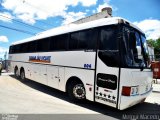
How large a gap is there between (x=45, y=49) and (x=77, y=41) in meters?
2.92

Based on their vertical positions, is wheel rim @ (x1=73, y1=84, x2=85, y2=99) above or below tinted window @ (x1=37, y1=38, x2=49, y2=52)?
below

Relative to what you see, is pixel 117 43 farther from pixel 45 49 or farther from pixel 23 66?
pixel 23 66

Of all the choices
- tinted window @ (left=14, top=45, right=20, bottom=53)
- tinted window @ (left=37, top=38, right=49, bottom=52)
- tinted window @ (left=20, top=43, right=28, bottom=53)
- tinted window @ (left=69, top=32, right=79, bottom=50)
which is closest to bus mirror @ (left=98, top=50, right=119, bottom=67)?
tinted window @ (left=69, top=32, right=79, bottom=50)

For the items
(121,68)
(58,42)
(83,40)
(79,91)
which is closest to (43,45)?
(58,42)

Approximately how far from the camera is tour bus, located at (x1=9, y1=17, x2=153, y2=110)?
18.9 ft

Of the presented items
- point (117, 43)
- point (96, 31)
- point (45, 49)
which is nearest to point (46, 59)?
point (45, 49)

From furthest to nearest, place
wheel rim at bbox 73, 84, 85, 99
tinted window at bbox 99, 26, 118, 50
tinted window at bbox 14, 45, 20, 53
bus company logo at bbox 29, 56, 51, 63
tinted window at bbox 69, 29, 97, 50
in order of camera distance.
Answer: tinted window at bbox 14, 45, 20, 53 < bus company logo at bbox 29, 56, 51, 63 < wheel rim at bbox 73, 84, 85, 99 < tinted window at bbox 69, 29, 97, 50 < tinted window at bbox 99, 26, 118, 50

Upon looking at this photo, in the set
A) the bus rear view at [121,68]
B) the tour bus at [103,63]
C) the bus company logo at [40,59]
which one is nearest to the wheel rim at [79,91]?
the tour bus at [103,63]

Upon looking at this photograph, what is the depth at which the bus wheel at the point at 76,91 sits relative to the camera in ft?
23.9

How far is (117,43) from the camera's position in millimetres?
5840

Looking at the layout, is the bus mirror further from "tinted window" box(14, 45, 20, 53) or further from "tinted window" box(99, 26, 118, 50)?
"tinted window" box(14, 45, 20, 53)

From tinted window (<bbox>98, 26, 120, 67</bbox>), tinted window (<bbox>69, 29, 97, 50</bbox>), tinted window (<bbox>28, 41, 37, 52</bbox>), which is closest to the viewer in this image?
tinted window (<bbox>98, 26, 120, 67</bbox>)

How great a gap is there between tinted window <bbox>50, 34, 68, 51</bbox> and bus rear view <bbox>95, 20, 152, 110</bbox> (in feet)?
7.63

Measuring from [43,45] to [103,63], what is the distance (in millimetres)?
4964
